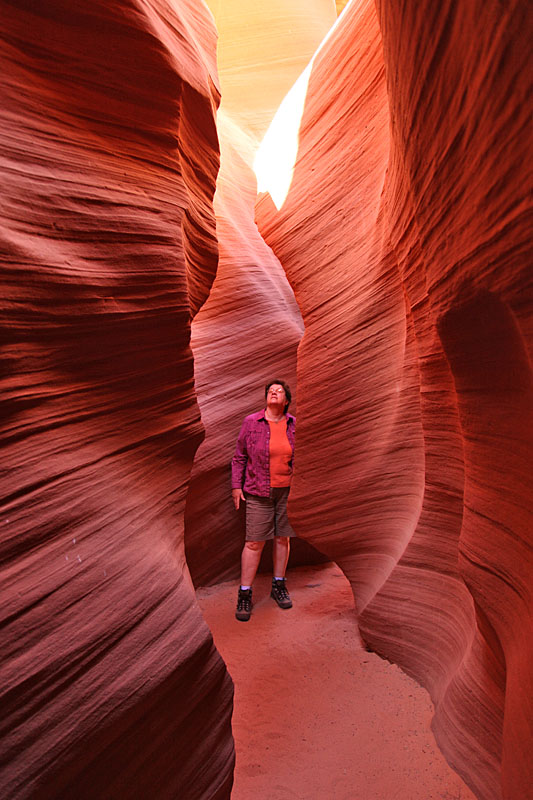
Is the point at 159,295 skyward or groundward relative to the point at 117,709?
skyward

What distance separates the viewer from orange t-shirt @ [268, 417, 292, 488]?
219 inches

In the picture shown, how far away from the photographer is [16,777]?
1742mm

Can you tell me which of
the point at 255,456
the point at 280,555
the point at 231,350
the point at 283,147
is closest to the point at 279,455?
the point at 255,456

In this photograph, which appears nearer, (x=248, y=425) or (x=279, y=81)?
(x=248, y=425)

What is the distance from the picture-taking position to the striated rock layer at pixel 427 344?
1759mm

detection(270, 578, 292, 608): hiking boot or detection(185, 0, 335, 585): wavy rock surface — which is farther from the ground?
detection(185, 0, 335, 585): wavy rock surface

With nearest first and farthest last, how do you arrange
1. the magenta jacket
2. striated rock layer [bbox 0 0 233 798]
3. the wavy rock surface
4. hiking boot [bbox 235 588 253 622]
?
striated rock layer [bbox 0 0 233 798] < hiking boot [bbox 235 588 253 622] < the magenta jacket < the wavy rock surface

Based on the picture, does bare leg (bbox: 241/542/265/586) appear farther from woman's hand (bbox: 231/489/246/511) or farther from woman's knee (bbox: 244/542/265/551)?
woman's hand (bbox: 231/489/246/511)

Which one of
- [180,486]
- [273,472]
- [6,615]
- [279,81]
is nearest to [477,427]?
[180,486]

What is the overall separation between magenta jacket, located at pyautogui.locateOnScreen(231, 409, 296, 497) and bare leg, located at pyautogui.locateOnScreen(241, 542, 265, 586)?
0.51 m

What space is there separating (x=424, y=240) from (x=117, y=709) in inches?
84.2

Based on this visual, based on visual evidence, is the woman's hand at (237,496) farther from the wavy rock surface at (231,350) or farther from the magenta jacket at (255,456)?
the wavy rock surface at (231,350)

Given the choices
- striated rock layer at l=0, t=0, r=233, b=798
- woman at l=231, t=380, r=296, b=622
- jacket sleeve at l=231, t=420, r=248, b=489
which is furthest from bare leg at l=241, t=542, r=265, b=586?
striated rock layer at l=0, t=0, r=233, b=798

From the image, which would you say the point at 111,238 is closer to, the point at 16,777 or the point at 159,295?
the point at 159,295
